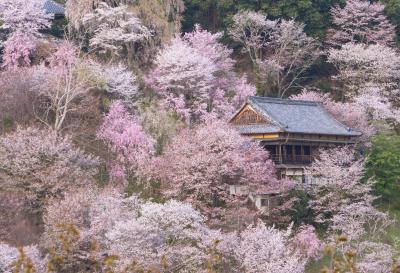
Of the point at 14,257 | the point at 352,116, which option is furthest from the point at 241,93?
the point at 14,257

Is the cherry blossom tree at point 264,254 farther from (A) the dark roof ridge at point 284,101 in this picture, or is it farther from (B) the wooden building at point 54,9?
(B) the wooden building at point 54,9

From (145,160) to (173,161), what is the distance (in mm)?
2038

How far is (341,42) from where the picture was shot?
40625 millimetres

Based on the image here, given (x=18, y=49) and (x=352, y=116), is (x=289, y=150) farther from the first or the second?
(x=18, y=49)

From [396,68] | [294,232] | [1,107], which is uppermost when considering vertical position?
[396,68]

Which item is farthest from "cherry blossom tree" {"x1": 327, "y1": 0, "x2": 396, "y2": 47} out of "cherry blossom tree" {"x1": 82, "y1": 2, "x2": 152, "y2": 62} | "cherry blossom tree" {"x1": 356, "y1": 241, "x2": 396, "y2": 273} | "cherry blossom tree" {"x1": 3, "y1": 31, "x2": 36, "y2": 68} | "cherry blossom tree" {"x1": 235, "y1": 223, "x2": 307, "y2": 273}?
"cherry blossom tree" {"x1": 235, "y1": 223, "x2": 307, "y2": 273}

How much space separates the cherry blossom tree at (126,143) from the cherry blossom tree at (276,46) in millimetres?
11982

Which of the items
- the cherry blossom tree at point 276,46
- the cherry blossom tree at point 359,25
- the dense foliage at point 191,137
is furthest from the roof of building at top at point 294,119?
the cherry blossom tree at point 359,25

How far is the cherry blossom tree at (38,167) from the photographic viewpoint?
20.5 m

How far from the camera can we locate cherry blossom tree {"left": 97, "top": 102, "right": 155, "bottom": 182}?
26.4 m

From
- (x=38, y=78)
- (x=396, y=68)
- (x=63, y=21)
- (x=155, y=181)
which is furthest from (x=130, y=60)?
(x=396, y=68)

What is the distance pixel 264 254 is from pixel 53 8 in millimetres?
20637

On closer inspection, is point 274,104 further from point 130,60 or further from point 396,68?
point 396,68

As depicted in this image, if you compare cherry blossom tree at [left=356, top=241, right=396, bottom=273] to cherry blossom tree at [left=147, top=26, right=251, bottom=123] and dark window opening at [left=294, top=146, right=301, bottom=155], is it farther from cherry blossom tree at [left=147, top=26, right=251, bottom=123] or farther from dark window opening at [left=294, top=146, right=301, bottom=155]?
cherry blossom tree at [left=147, top=26, right=251, bottom=123]
